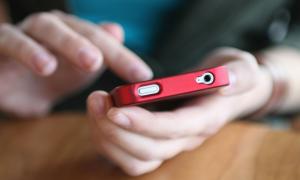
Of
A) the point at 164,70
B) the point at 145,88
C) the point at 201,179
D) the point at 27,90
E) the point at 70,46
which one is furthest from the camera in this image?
the point at 164,70

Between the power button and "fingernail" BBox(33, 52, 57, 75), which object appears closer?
the power button

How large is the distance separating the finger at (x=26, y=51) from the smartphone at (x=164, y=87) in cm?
22

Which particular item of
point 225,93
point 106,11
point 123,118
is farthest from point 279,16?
point 123,118

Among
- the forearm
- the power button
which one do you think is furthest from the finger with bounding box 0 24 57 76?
the forearm

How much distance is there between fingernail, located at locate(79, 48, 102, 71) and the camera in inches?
24.8

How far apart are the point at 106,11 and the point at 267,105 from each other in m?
0.37

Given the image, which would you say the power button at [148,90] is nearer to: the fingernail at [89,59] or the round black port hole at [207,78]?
the round black port hole at [207,78]

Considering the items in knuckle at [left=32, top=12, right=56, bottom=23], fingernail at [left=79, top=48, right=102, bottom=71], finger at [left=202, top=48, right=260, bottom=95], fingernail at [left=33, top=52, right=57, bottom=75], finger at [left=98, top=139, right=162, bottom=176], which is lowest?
finger at [left=98, top=139, right=162, bottom=176]

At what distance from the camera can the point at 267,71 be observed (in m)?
0.82

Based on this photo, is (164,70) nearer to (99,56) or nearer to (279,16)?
(279,16)

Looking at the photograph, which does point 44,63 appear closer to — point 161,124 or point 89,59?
point 89,59

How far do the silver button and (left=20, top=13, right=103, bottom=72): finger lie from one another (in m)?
0.19

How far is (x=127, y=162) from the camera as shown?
0.58m

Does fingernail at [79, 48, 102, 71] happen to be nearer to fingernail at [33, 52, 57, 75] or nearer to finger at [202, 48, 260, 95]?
fingernail at [33, 52, 57, 75]
